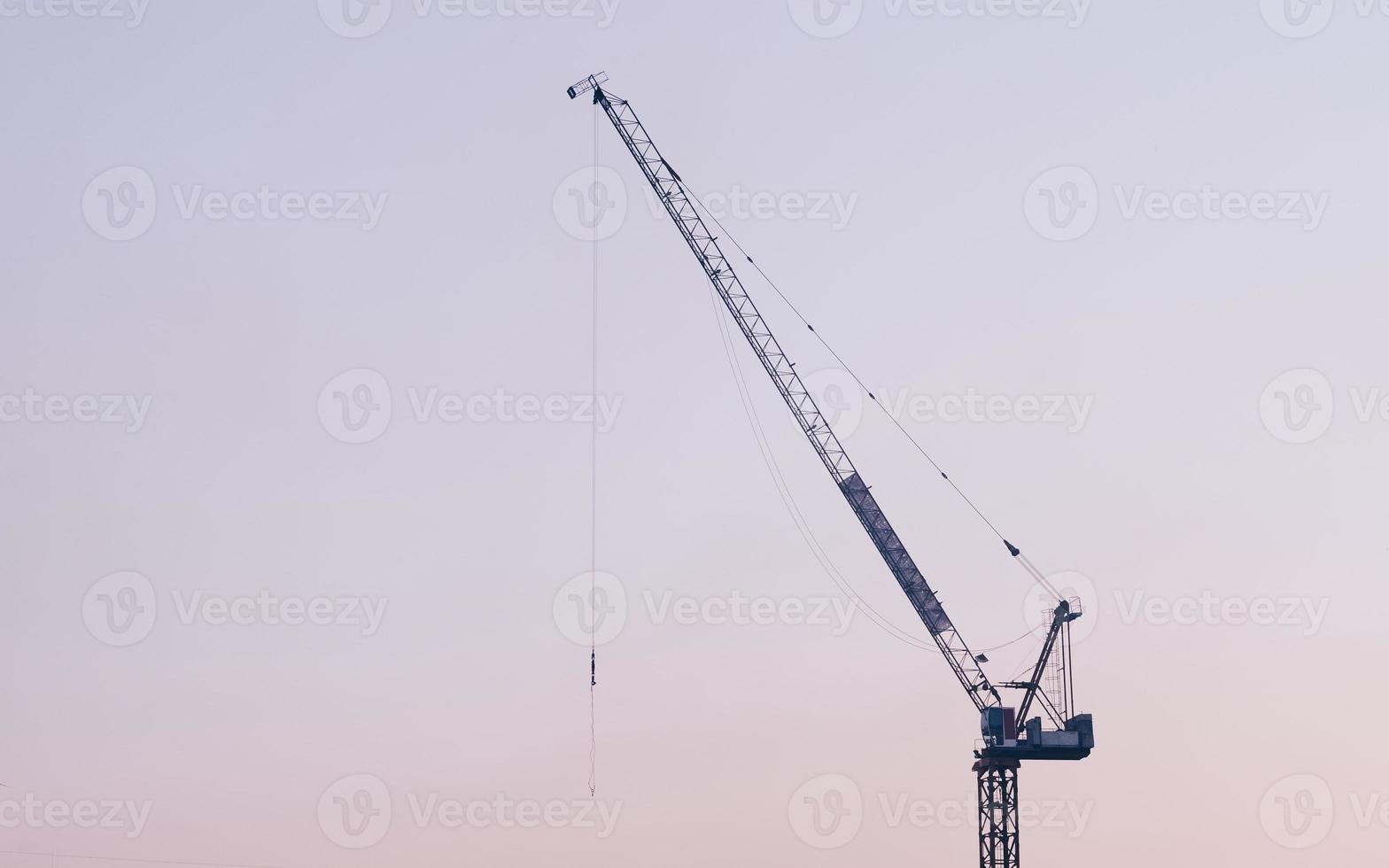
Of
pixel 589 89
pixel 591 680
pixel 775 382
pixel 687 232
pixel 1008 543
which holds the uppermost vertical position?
pixel 589 89

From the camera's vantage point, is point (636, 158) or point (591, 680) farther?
point (636, 158)

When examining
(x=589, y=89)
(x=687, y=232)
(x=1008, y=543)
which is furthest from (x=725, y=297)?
(x=1008, y=543)

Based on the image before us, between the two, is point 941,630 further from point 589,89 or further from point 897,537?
point 589,89

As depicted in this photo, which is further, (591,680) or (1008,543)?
(1008,543)

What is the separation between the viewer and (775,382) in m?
193

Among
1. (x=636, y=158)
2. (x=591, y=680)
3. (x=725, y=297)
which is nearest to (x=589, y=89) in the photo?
(x=636, y=158)

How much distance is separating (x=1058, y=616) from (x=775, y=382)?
38059 millimetres

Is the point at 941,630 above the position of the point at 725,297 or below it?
below

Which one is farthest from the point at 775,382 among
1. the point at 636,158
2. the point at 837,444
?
the point at 636,158

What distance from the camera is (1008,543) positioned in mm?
197750

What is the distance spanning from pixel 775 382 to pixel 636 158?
26982mm

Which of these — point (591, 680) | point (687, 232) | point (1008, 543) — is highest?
point (687, 232)

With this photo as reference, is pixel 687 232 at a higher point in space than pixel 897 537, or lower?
higher

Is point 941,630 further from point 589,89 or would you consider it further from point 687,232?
point 589,89
